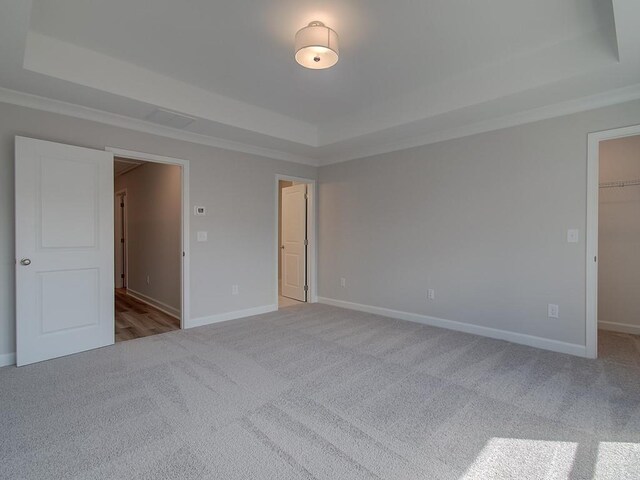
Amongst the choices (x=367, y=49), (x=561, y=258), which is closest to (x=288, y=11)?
(x=367, y=49)

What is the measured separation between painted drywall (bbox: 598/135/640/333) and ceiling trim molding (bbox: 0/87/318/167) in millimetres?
4269

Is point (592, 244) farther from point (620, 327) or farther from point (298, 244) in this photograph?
point (298, 244)

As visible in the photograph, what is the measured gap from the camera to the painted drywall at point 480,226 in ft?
10.5

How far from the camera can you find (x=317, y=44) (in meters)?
2.26

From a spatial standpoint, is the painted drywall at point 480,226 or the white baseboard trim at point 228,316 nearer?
the painted drywall at point 480,226

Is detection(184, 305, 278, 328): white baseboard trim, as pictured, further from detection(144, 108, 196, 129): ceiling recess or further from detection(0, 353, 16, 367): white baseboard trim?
detection(144, 108, 196, 129): ceiling recess

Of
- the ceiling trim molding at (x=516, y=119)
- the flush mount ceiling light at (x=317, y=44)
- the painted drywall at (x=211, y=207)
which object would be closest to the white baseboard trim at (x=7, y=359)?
→ the painted drywall at (x=211, y=207)

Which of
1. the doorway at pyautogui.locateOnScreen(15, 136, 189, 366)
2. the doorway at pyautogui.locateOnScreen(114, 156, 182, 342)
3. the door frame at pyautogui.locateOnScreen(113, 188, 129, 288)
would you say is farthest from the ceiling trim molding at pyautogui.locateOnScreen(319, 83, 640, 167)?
the door frame at pyautogui.locateOnScreen(113, 188, 129, 288)

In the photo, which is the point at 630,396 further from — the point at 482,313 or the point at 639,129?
the point at 639,129

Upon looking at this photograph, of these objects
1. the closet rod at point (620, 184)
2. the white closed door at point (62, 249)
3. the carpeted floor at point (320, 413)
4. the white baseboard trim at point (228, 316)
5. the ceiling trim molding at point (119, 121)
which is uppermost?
the ceiling trim molding at point (119, 121)

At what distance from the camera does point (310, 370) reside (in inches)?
111

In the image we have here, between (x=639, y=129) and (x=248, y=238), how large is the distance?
4.40 meters

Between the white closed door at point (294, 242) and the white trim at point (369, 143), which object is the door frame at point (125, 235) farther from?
the white trim at point (369, 143)

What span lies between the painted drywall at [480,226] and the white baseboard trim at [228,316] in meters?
1.30
